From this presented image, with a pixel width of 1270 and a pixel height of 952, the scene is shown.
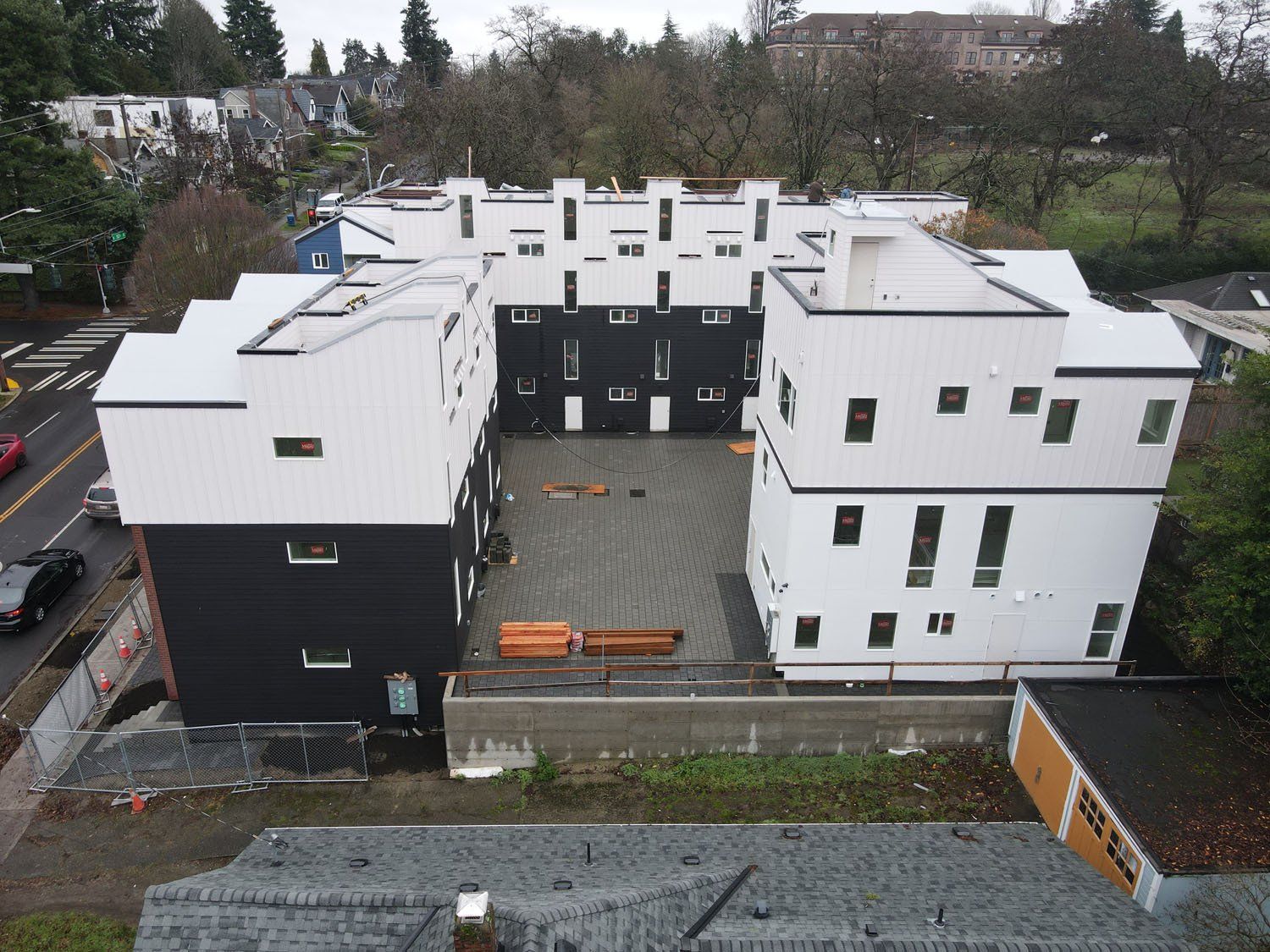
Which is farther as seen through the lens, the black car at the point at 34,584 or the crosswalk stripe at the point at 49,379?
the crosswalk stripe at the point at 49,379

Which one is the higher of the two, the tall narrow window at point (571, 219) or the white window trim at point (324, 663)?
the tall narrow window at point (571, 219)

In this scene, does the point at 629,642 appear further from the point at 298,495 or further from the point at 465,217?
the point at 465,217

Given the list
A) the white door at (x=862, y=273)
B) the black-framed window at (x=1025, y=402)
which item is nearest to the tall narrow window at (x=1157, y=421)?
the black-framed window at (x=1025, y=402)

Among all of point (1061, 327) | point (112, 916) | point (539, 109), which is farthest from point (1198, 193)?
point (112, 916)

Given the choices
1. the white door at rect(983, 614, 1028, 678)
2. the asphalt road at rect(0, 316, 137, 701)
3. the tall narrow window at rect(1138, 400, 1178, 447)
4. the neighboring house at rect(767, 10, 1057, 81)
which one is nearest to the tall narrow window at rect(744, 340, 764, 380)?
the white door at rect(983, 614, 1028, 678)

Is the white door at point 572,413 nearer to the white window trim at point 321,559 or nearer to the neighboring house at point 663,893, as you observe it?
the white window trim at point 321,559

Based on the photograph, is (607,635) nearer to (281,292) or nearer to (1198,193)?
(281,292)

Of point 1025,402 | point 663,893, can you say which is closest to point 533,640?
point 663,893
